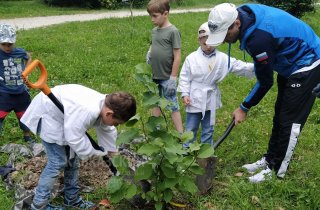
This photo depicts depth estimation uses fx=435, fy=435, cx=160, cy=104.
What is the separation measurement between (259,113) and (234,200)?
2572 mm

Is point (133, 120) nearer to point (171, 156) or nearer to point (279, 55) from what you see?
point (171, 156)

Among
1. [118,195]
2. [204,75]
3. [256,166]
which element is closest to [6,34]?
[204,75]

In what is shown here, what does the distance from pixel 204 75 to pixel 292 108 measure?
3.16 ft

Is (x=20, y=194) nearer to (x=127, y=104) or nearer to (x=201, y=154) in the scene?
(x=127, y=104)

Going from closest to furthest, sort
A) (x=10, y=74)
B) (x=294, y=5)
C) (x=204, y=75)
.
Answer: (x=204, y=75), (x=10, y=74), (x=294, y=5)

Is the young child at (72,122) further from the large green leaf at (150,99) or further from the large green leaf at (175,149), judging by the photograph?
the large green leaf at (175,149)

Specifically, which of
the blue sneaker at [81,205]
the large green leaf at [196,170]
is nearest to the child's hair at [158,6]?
the large green leaf at [196,170]

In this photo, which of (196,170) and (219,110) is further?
(219,110)

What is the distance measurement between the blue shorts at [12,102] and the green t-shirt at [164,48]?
1.49 metres

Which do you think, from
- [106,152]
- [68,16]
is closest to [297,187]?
[106,152]

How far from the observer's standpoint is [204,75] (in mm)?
4285

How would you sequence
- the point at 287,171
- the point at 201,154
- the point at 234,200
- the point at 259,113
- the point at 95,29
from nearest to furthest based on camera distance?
the point at 201,154 < the point at 234,200 < the point at 287,171 < the point at 259,113 < the point at 95,29

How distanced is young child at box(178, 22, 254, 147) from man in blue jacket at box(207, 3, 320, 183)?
1.53 feet

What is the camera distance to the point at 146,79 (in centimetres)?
296
